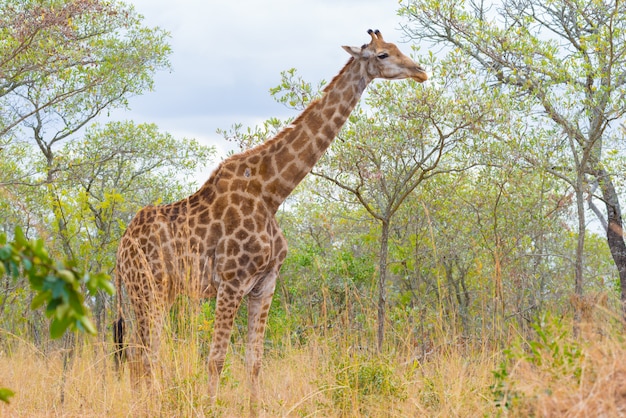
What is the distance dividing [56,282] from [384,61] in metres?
5.39

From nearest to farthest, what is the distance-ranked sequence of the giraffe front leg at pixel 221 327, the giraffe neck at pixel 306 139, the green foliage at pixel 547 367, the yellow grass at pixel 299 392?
the green foliage at pixel 547 367
the yellow grass at pixel 299 392
the giraffe front leg at pixel 221 327
the giraffe neck at pixel 306 139

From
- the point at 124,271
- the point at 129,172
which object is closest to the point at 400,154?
the point at 124,271

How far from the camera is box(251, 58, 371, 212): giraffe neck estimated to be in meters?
7.32

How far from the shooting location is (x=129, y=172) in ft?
54.9

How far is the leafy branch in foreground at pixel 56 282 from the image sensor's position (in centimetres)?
249

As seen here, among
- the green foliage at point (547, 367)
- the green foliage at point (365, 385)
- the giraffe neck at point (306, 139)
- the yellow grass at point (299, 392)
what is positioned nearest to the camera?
the green foliage at point (547, 367)

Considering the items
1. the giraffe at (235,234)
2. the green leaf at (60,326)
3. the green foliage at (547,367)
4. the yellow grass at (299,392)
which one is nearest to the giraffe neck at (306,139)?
the giraffe at (235,234)

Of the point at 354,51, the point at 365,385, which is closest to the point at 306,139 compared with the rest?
the point at 354,51

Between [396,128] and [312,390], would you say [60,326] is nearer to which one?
[312,390]

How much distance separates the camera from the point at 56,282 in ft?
8.20

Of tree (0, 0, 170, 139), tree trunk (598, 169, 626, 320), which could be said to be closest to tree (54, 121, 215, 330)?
tree (0, 0, 170, 139)

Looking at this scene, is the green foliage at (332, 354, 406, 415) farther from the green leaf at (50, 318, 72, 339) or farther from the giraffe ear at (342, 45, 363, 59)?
the green leaf at (50, 318, 72, 339)

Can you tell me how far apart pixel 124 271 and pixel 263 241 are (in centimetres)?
151

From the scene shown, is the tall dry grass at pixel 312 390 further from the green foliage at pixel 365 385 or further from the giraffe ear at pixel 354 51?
the giraffe ear at pixel 354 51
